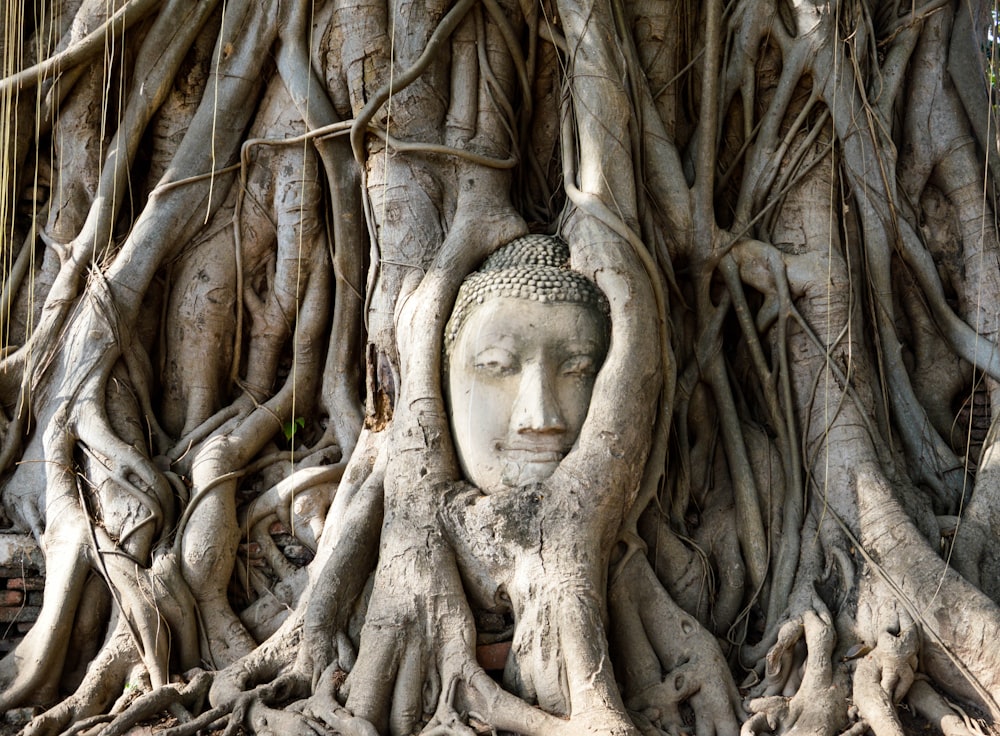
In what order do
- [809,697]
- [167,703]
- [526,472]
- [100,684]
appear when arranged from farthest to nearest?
1. [100,684]
2. [526,472]
3. [167,703]
4. [809,697]

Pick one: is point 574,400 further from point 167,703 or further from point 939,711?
point 167,703

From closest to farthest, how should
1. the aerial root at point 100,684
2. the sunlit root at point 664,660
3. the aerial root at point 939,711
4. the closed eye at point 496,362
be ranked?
1. the aerial root at point 939,711
2. the sunlit root at point 664,660
3. the aerial root at point 100,684
4. the closed eye at point 496,362

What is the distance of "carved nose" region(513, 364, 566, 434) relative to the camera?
12.4 feet

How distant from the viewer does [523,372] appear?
389cm

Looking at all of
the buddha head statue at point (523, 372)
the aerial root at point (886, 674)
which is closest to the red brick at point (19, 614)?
the buddha head statue at point (523, 372)

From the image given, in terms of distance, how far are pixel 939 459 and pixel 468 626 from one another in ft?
5.91

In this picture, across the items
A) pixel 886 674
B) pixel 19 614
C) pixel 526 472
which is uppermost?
pixel 526 472

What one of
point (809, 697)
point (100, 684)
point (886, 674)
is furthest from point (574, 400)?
point (100, 684)

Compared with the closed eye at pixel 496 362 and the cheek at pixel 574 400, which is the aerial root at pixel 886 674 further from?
the closed eye at pixel 496 362

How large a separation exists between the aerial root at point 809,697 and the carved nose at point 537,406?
972 mm

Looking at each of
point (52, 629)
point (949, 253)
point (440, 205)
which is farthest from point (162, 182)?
point (949, 253)

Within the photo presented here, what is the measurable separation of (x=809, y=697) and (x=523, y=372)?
1.33 m

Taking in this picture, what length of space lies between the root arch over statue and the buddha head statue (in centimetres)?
1

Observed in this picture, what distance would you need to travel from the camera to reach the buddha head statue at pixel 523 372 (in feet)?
12.6
